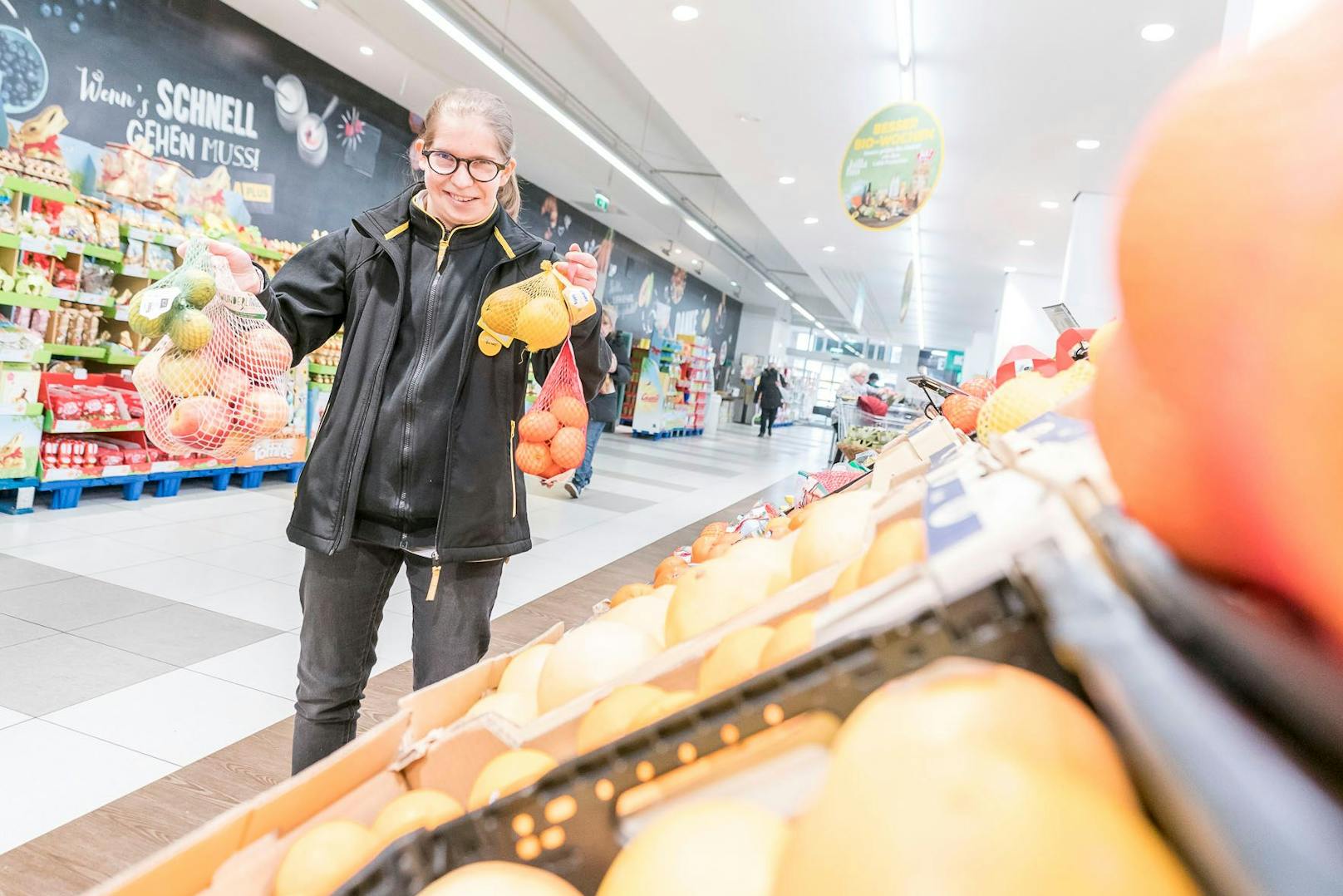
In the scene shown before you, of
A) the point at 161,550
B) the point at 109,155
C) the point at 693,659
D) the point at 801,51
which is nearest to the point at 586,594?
the point at 161,550

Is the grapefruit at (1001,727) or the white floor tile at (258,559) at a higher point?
the grapefruit at (1001,727)

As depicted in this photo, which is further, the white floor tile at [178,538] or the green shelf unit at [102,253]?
the green shelf unit at [102,253]

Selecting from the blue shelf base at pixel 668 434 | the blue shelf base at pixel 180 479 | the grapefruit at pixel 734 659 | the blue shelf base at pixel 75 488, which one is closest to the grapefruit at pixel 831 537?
the grapefruit at pixel 734 659

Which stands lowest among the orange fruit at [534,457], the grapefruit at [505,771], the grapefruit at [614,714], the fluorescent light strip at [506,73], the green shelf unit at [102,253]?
the grapefruit at [505,771]

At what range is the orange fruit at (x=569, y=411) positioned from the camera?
226 cm

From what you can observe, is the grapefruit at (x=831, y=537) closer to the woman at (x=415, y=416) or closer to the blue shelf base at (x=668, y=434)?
the woman at (x=415, y=416)

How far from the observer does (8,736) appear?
7.79ft

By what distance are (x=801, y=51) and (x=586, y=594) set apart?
4.16 metres

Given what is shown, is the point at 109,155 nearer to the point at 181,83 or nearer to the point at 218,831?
the point at 181,83

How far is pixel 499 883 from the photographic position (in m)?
0.56

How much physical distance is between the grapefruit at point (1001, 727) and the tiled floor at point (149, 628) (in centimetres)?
239

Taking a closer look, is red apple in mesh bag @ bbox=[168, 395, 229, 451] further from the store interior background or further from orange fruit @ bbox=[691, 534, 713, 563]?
orange fruit @ bbox=[691, 534, 713, 563]

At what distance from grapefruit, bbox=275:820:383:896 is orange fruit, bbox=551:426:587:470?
1.49 metres

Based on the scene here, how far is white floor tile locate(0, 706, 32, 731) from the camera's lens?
2.44 m
